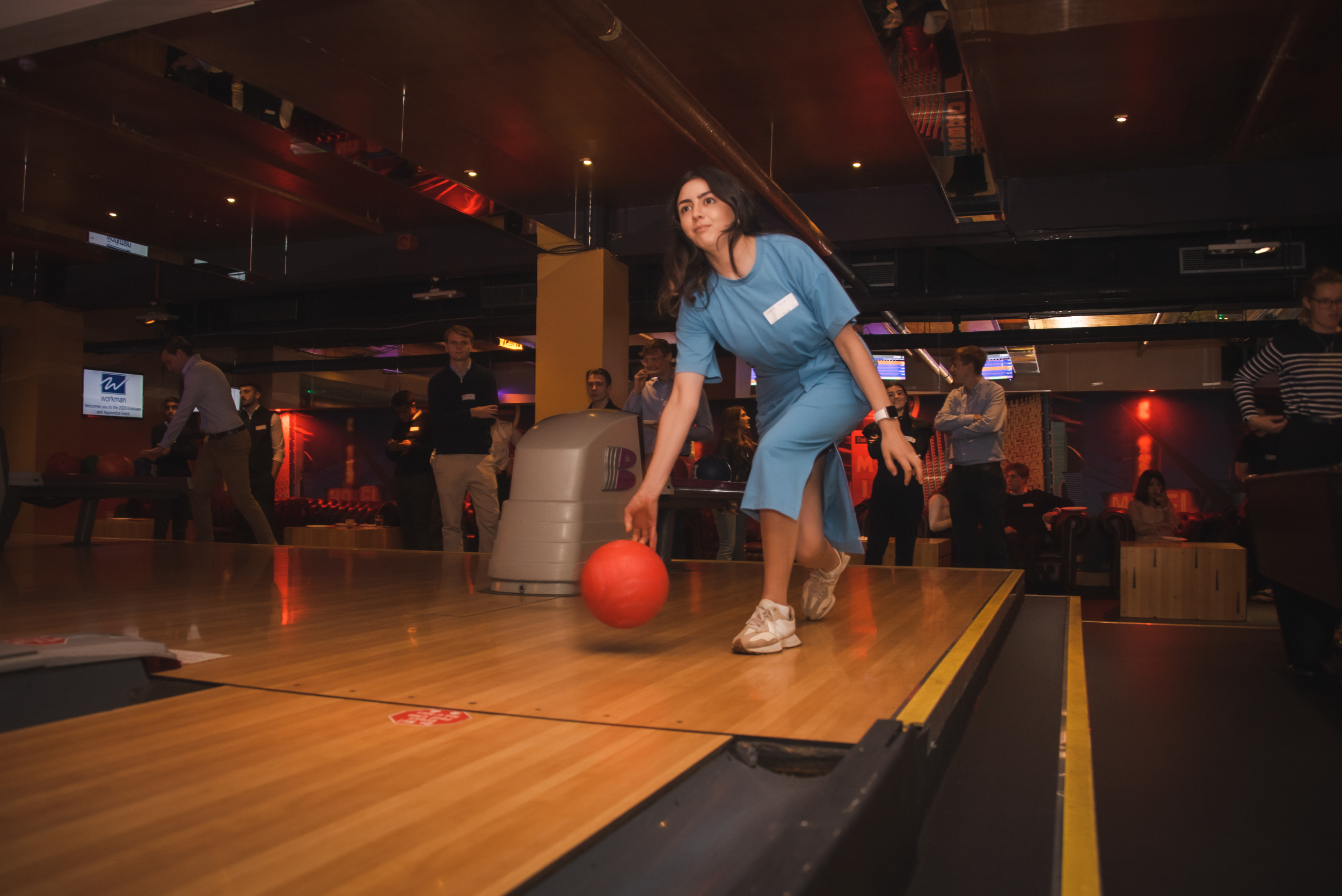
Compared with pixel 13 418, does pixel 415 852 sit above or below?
below

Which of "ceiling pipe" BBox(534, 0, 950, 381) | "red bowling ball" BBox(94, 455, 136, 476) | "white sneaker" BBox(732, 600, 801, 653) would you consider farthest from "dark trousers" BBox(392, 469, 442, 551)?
"white sneaker" BBox(732, 600, 801, 653)

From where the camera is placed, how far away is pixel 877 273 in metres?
9.80

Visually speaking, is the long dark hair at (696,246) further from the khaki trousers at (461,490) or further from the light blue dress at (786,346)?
the khaki trousers at (461,490)

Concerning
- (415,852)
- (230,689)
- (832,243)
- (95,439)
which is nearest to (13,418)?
(95,439)

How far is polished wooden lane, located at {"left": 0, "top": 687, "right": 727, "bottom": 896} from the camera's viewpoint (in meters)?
0.97

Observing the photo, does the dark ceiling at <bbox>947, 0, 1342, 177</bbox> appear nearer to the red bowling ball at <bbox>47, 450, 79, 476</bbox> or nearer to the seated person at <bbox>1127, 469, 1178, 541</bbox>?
the seated person at <bbox>1127, 469, 1178, 541</bbox>

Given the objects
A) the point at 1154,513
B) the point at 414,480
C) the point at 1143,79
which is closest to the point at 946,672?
the point at 414,480

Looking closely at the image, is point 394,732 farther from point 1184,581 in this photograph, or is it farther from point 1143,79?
point 1143,79

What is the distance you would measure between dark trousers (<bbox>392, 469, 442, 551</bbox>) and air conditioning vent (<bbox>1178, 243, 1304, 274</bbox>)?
23.4 feet

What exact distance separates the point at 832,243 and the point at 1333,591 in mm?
6822

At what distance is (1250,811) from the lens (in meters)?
1.79

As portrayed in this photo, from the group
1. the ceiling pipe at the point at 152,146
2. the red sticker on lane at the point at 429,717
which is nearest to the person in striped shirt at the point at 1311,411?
the red sticker on lane at the point at 429,717

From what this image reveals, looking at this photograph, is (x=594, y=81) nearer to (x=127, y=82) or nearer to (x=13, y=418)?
(x=127, y=82)

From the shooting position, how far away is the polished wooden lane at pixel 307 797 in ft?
3.18
